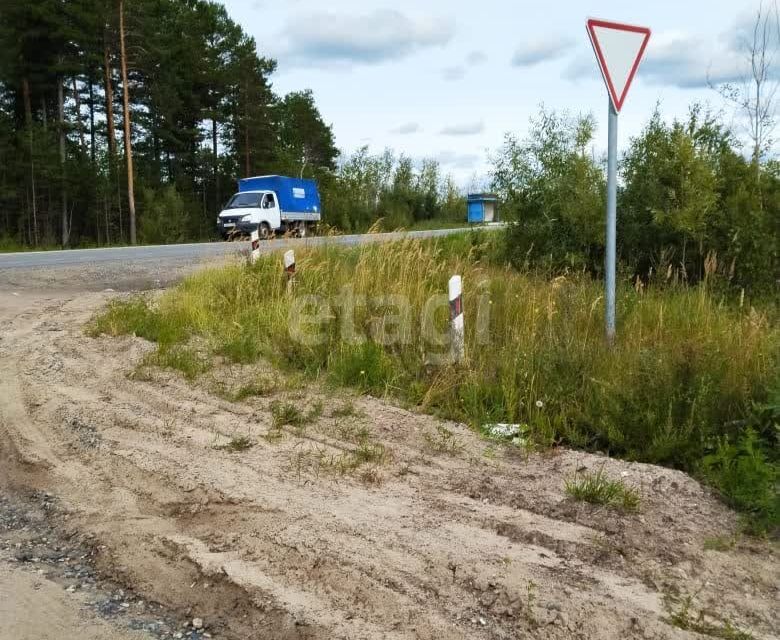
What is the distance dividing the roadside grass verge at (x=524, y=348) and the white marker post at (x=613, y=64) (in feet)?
2.79

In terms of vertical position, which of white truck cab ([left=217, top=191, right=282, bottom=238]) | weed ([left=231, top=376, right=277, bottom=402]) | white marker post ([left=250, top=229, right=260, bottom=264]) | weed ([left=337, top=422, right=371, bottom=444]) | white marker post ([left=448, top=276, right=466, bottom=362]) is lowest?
weed ([left=337, top=422, right=371, bottom=444])

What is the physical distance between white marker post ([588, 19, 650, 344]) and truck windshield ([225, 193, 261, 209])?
24.4 meters

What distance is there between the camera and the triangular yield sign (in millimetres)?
6277

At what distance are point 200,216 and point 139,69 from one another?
1116cm

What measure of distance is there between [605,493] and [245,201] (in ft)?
88.8

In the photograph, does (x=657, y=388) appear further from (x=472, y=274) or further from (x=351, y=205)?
(x=351, y=205)

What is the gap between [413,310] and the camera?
823 centimetres

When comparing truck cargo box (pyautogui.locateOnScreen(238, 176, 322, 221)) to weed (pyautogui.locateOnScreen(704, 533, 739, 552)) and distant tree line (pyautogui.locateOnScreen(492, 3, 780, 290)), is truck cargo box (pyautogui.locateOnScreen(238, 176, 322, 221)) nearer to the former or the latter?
distant tree line (pyautogui.locateOnScreen(492, 3, 780, 290))

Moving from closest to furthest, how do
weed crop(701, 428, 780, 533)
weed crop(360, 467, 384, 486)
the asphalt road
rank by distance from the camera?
1. weed crop(701, 428, 780, 533)
2. weed crop(360, 467, 384, 486)
3. the asphalt road

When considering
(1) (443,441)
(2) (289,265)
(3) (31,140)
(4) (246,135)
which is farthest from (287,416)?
(4) (246,135)

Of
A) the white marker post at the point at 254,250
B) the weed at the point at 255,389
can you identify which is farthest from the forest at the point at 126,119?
the weed at the point at 255,389

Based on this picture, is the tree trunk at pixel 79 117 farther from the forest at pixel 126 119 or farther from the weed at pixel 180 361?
the weed at pixel 180 361

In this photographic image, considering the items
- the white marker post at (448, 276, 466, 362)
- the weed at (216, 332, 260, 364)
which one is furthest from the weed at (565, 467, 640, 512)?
the weed at (216, 332, 260, 364)

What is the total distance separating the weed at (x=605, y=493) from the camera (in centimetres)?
429
